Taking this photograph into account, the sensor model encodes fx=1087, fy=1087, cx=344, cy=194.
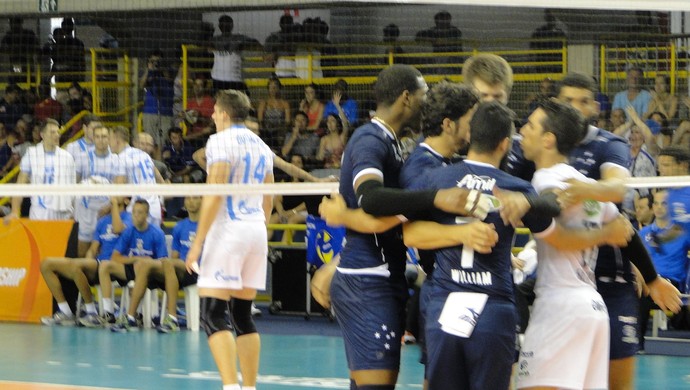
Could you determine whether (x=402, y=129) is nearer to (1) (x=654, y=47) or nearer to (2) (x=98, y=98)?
(1) (x=654, y=47)

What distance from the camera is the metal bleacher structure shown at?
13914 millimetres

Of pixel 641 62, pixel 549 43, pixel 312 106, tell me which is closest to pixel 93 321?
pixel 312 106

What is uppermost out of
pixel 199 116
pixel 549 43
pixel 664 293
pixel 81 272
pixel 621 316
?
pixel 549 43

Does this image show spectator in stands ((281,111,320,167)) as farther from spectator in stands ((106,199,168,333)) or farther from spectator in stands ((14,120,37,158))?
spectator in stands ((14,120,37,158))

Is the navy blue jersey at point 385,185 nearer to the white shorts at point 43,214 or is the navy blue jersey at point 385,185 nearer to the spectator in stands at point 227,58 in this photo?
the spectator in stands at point 227,58

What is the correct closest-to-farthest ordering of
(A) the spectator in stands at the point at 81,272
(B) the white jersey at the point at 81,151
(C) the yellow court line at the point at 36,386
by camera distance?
1. (C) the yellow court line at the point at 36,386
2. (A) the spectator in stands at the point at 81,272
3. (B) the white jersey at the point at 81,151

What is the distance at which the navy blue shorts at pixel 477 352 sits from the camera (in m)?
4.43

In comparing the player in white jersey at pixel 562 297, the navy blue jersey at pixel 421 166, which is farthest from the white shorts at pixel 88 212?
the player in white jersey at pixel 562 297

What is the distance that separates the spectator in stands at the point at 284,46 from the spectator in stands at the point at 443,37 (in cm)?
186

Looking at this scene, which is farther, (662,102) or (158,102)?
(158,102)

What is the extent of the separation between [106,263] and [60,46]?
18.1 feet

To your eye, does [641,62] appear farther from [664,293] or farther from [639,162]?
[664,293]

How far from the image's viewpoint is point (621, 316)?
537 centimetres

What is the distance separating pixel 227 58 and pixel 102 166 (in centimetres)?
278
